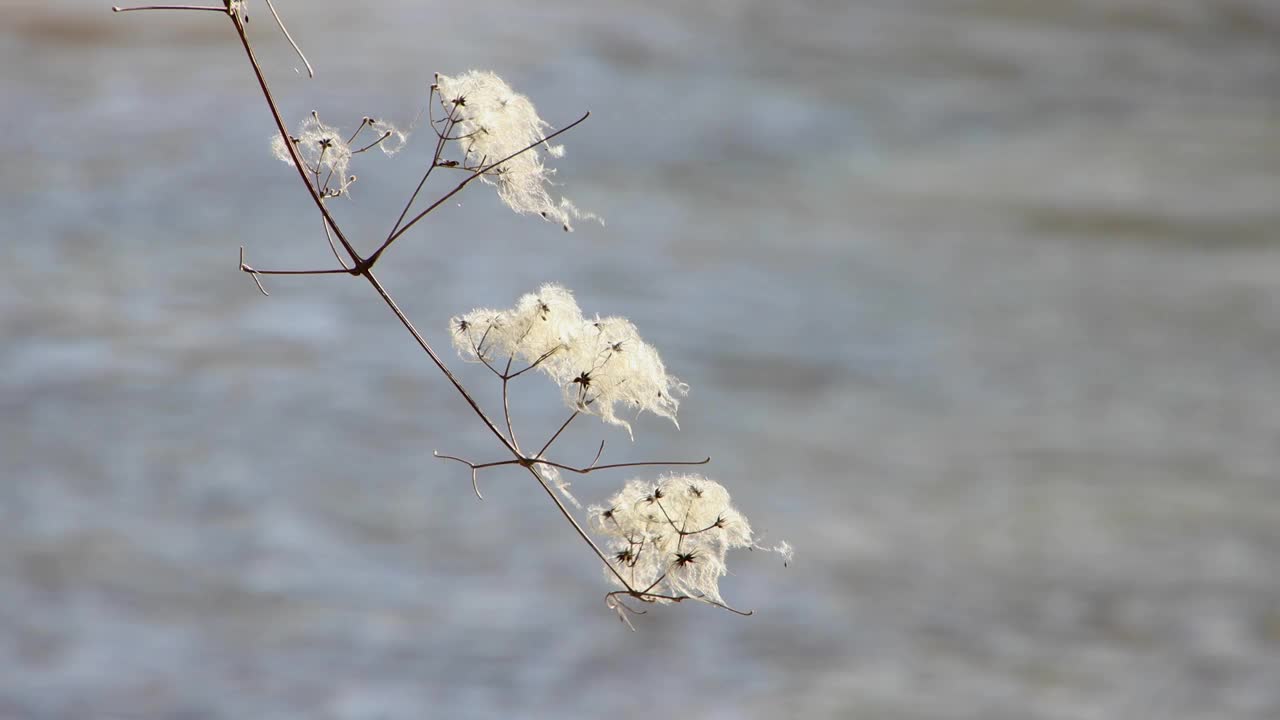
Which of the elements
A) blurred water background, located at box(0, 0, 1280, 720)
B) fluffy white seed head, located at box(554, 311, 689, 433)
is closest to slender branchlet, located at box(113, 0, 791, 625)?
fluffy white seed head, located at box(554, 311, 689, 433)

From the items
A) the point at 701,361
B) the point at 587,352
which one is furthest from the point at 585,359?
the point at 701,361

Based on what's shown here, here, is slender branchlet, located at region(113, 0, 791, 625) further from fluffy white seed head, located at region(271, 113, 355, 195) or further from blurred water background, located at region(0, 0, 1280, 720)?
blurred water background, located at region(0, 0, 1280, 720)

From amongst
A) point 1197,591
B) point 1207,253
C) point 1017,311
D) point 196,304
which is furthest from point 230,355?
point 1207,253

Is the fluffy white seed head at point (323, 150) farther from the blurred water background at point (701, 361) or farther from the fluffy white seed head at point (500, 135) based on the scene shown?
the blurred water background at point (701, 361)

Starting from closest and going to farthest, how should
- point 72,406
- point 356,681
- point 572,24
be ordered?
point 356,681
point 72,406
point 572,24

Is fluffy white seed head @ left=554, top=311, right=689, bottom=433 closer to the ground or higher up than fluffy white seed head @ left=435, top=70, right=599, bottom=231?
closer to the ground

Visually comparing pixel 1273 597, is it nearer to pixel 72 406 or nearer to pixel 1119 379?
pixel 1119 379

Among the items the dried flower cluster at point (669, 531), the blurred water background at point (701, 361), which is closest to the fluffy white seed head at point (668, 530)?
the dried flower cluster at point (669, 531)
